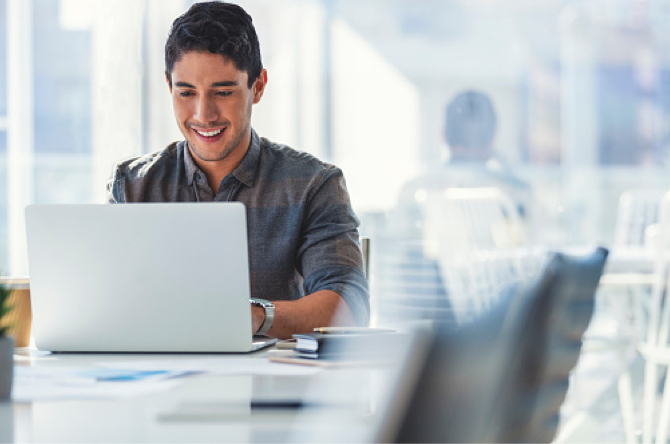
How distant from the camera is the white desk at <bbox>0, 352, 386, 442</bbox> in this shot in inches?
26.8

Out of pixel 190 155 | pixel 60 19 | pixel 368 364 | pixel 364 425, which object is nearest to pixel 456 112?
pixel 60 19

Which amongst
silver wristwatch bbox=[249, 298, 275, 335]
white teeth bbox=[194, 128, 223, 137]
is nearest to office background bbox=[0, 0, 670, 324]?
white teeth bbox=[194, 128, 223, 137]

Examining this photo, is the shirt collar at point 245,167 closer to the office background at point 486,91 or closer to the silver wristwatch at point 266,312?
the silver wristwatch at point 266,312

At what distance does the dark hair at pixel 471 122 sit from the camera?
3.73 metres

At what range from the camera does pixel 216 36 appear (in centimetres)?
152

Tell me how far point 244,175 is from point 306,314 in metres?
0.39

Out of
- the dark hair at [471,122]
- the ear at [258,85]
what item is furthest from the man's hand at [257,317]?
the dark hair at [471,122]

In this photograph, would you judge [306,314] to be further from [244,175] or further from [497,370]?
[497,370]

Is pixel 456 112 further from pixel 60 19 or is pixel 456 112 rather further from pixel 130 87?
pixel 60 19

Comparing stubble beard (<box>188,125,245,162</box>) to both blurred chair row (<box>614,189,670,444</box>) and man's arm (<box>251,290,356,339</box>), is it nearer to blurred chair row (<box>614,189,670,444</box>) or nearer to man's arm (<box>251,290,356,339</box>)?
man's arm (<box>251,290,356,339</box>)

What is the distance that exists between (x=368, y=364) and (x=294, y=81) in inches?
137

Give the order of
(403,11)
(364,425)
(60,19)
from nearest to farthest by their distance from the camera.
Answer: (364,425) → (60,19) → (403,11)

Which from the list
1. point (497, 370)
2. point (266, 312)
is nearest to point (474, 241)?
point (266, 312)

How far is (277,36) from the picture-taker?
14.0ft
